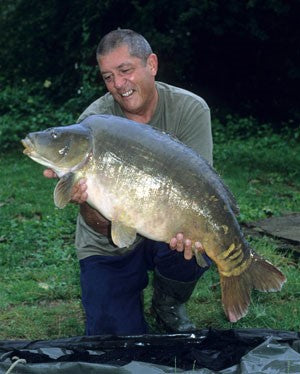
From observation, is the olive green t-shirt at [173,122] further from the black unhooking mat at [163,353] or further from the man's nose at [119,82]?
the black unhooking mat at [163,353]

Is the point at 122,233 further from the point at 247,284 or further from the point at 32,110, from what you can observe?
the point at 32,110

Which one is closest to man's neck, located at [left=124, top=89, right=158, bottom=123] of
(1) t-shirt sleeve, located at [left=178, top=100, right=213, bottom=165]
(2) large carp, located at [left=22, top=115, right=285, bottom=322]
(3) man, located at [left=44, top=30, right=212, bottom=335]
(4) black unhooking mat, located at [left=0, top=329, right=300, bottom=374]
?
(3) man, located at [left=44, top=30, right=212, bottom=335]

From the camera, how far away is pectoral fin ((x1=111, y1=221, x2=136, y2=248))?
276 centimetres

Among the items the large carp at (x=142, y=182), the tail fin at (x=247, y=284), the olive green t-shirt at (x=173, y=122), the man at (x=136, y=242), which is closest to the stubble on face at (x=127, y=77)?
the man at (x=136, y=242)

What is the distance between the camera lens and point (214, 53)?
38.3 ft

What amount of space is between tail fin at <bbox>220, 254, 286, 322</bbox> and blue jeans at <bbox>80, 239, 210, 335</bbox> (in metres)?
0.50

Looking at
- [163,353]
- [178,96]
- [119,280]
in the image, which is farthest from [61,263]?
[163,353]

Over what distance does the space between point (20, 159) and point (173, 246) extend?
647cm

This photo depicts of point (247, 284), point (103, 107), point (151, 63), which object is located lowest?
point (247, 284)

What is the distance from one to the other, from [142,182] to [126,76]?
654 millimetres

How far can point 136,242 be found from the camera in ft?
11.2

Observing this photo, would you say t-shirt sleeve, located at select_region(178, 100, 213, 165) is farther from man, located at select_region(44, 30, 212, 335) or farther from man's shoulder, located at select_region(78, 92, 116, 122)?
man's shoulder, located at select_region(78, 92, 116, 122)

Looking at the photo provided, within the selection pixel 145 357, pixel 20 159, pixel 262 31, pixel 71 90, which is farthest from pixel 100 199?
pixel 71 90

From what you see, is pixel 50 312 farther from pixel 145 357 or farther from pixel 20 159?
pixel 20 159
